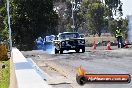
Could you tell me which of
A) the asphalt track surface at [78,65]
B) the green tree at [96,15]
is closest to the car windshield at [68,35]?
the asphalt track surface at [78,65]

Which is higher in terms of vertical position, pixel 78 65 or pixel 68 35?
pixel 68 35

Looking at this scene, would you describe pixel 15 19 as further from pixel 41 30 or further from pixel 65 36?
pixel 65 36

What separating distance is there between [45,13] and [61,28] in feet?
182

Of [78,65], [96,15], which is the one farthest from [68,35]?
[96,15]

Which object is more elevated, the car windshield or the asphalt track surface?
the car windshield

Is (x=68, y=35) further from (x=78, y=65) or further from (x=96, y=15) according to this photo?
(x=96, y=15)

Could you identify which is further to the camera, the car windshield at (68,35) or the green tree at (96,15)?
the green tree at (96,15)

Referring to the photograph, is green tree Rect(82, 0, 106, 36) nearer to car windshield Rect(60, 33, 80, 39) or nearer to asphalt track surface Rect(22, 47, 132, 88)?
car windshield Rect(60, 33, 80, 39)

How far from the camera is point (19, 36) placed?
172 ft

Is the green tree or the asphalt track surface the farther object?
the green tree

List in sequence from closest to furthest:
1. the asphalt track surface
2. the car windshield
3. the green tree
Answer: the asphalt track surface → the car windshield → the green tree

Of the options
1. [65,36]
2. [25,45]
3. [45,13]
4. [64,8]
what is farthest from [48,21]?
[64,8]

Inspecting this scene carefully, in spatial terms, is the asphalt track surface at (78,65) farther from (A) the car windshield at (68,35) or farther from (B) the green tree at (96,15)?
(B) the green tree at (96,15)

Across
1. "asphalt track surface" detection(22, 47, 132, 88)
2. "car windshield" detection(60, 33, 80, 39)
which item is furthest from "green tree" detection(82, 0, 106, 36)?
"asphalt track surface" detection(22, 47, 132, 88)
